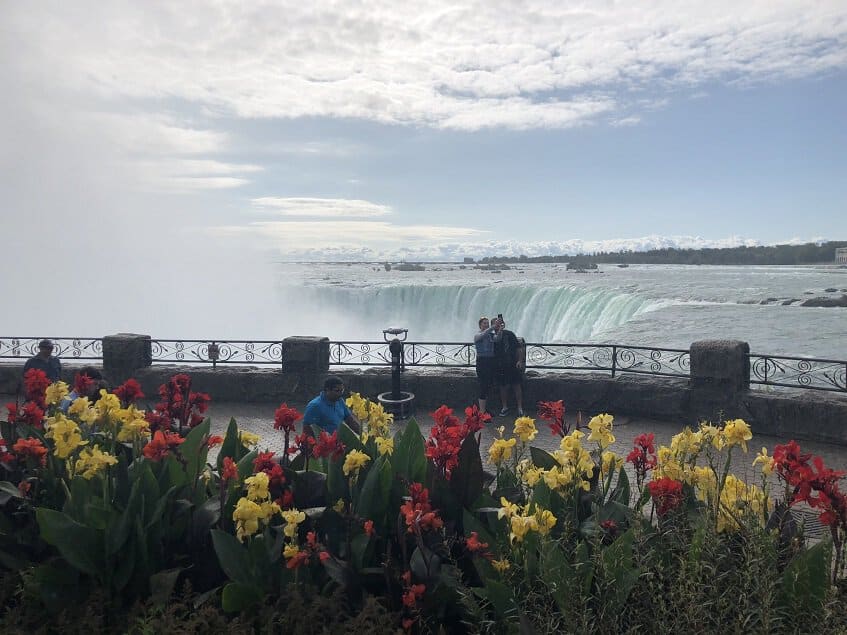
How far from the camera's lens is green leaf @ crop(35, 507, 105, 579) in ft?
9.09

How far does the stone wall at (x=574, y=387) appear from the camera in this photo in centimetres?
826

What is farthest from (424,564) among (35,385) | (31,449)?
(35,385)

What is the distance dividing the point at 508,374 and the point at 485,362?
375mm

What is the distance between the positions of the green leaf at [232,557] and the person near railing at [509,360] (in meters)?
7.08

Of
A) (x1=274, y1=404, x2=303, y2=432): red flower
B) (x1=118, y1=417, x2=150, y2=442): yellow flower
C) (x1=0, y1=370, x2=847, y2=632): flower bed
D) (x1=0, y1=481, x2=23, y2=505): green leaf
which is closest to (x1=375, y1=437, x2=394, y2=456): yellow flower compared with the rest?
(x1=0, y1=370, x2=847, y2=632): flower bed

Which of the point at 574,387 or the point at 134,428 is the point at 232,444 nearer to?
the point at 134,428

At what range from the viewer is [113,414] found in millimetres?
3377

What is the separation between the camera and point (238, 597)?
8.70ft

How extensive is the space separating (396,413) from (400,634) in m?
7.26

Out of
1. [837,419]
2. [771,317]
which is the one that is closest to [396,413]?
[837,419]

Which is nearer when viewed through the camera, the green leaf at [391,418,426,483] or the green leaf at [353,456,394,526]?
the green leaf at [353,456,394,526]

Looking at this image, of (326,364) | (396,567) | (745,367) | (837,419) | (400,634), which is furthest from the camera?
(326,364)

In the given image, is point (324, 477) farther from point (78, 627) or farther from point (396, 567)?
point (78, 627)

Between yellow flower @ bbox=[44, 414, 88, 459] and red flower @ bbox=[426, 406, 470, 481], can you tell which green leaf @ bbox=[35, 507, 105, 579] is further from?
red flower @ bbox=[426, 406, 470, 481]
